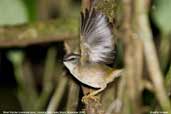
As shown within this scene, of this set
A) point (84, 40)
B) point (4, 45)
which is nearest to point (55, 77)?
point (4, 45)

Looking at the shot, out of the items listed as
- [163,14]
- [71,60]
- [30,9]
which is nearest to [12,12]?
[30,9]

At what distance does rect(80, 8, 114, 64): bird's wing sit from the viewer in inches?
40.6

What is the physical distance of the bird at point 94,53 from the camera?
40.7 inches

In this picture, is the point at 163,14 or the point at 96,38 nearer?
the point at 96,38

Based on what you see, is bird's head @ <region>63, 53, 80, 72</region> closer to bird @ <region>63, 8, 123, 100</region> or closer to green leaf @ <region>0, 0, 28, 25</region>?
bird @ <region>63, 8, 123, 100</region>

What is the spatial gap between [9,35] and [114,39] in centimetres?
58

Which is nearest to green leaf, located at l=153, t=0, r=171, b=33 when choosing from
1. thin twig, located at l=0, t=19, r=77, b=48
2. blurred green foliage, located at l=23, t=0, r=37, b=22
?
thin twig, located at l=0, t=19, r=77, b=48

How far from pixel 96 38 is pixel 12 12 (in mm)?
593

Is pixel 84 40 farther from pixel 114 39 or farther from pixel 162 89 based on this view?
pixel 162 89

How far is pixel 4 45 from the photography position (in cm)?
159

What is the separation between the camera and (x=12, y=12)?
1.58 metres

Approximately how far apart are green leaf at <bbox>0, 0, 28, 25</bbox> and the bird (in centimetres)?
55

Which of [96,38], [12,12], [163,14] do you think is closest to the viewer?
[96,38]

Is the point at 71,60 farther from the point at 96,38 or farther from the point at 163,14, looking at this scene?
the point at 163,14
